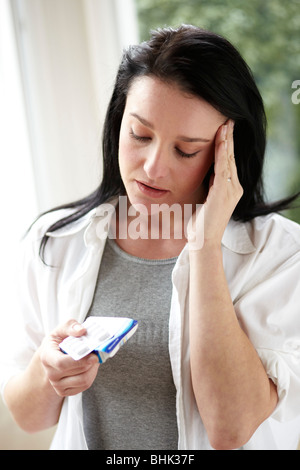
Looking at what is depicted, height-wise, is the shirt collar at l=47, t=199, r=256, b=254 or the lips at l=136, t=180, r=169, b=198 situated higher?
the lips at l=136, t=180, r=169, b=198

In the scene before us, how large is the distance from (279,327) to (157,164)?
407 mm

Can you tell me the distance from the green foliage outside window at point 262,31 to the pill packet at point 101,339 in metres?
1.18

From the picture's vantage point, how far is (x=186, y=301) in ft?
3.60

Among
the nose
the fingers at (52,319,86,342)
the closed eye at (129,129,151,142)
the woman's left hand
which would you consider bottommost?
the fingers at (52,319,86,342)

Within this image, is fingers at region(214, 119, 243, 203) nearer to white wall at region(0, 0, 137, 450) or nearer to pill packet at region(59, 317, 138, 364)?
pill packet at region(59, 317, 138, 364)

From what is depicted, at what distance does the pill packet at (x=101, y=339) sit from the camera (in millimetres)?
838

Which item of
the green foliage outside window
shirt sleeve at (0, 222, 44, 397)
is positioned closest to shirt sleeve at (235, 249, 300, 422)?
shirt sleeve at (0, 222, 44, 397)

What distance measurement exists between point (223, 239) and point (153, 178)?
0.75ft

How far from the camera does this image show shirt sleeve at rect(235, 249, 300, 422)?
1010mm

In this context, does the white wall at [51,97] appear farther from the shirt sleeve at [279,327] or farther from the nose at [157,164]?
the shirt sleeve at [279,327]

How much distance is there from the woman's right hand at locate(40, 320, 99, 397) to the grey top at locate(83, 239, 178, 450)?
165mm

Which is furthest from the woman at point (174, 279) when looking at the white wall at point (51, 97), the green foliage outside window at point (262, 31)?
the green foliage outside window at point (262, 31)

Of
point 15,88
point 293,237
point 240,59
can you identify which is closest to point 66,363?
point 293,237

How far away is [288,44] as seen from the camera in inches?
75.3
